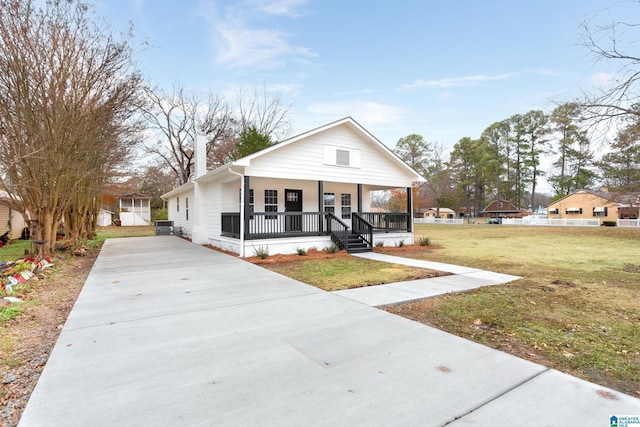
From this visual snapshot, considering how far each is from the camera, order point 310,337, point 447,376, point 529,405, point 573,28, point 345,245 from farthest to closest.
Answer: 1. point 345,245
2. point 573,28
3. point 310,337
4. point 447,376
5. point 529,405

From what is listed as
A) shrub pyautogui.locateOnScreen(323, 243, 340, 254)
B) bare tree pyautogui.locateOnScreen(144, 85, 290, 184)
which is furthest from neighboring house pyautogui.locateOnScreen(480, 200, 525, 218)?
shrub pyautogui.locateOnScreen(323, 243, 340, 254)

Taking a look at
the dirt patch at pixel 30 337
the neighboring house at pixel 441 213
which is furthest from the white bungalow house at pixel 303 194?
the neighboring house at pixel 441 213

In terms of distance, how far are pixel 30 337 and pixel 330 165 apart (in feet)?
32.9

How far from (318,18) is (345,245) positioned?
10821mm

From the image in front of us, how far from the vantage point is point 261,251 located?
1048 centimetres

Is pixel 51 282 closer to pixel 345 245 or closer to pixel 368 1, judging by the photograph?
pixel 345 245

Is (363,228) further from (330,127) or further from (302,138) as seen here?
(302,138)

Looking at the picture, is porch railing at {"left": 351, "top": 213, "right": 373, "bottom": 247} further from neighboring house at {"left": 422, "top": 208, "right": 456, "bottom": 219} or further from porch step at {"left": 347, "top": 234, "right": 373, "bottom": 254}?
neighboring house at {"left": 422, "top": 208, "right": 456, "bottom": 219}

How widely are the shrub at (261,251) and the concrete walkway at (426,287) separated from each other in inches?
192

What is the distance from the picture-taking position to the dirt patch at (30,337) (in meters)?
2.53

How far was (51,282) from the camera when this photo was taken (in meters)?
7.05

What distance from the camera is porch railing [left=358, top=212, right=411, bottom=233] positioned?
13.8 m

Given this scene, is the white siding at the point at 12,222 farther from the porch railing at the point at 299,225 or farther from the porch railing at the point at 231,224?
the porch railing at the point at 299,225

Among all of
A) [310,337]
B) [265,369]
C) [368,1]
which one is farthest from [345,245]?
[368,1]
